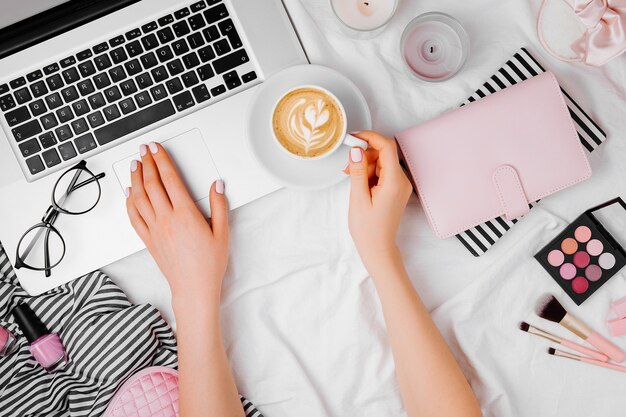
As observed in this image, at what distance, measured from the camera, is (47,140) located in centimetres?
84

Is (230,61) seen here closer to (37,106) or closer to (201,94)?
(201,94)

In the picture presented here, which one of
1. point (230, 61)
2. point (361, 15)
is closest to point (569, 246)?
point (361, 15)

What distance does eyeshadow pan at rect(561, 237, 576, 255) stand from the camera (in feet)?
2.92

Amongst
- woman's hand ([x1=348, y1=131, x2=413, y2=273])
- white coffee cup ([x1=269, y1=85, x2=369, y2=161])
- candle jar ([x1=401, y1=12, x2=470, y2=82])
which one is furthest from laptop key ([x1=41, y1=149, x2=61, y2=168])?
candle jar ([x1=401, y1=12, x2=470, y2=82])

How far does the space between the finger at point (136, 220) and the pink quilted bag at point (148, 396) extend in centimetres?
23

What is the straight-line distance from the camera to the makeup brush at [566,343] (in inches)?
34.7

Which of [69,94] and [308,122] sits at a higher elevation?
[69,94]

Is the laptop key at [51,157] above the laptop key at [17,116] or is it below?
below

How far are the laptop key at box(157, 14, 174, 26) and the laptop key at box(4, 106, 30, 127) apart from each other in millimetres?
247

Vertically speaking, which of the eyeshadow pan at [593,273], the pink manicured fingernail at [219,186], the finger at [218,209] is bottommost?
the eyeshadow pan at [593,273]

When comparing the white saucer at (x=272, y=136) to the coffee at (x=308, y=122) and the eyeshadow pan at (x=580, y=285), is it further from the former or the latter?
the eyeshadow pan at (x=580, y=285)

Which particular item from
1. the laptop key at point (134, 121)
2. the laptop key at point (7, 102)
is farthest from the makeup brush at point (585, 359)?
the laptop key at point (7, 102)

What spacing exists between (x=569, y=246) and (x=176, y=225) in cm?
64

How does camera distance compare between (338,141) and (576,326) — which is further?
(576,326)
